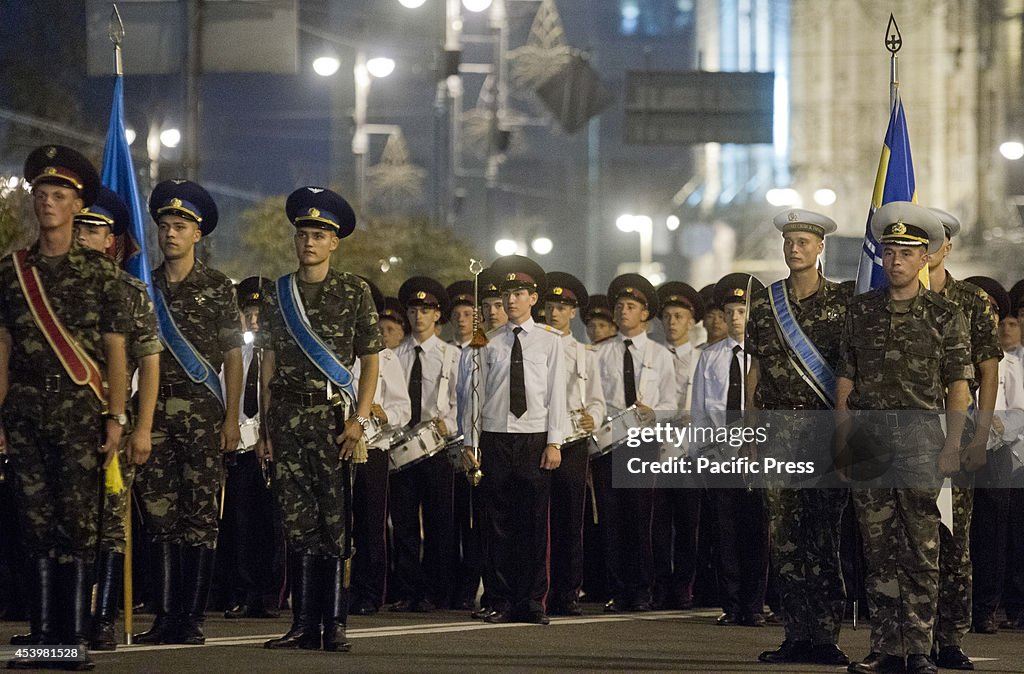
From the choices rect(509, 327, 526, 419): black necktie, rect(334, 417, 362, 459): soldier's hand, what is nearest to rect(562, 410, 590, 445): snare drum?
rect(509, 327, 526, 419): black necktie

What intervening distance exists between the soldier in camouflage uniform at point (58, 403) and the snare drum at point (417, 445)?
4.54 meters

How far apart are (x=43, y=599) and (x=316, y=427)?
1717 mm

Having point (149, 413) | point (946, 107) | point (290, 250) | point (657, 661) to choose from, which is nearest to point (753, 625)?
point (657, 661)

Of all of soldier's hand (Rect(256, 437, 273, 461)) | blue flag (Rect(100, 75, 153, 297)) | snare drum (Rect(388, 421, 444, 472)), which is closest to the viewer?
soldier's hand (Rect(256, 437, 273, 461))

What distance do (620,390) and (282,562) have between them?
2.78m

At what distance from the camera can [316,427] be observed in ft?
31.9

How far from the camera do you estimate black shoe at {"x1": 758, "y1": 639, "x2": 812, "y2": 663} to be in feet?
31.6

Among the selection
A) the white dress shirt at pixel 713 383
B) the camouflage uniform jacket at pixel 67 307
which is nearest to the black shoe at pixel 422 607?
the white dress shirt at pixel 713 383

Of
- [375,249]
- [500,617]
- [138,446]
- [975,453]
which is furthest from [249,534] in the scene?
[375,249]

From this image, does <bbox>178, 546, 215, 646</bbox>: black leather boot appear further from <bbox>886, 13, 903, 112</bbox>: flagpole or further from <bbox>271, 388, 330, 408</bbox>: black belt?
<bbox>886, 13, 903, 112</bbox>: flagpole

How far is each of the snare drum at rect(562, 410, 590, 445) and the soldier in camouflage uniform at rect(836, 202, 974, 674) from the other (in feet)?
12.1

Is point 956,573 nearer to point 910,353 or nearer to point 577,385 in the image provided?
point 910,353

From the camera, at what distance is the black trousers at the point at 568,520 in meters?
12.8

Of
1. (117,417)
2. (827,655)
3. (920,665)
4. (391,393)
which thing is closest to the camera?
(117,417)
